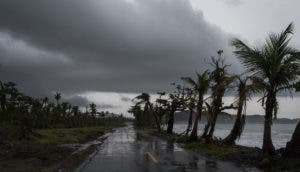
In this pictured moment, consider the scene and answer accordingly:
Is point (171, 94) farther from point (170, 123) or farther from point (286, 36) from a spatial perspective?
point (286, 36)

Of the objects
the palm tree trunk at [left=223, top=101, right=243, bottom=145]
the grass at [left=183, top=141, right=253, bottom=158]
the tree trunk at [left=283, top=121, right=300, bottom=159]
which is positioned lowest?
the grass at [left=183, top=141, right=253, bottom=158]

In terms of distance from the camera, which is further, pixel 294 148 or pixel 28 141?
pixel 28 141

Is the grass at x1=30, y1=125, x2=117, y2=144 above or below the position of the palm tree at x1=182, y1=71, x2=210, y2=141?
below

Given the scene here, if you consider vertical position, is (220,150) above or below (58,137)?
below

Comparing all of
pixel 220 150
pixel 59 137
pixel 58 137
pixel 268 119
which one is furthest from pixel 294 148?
pixel 59 137

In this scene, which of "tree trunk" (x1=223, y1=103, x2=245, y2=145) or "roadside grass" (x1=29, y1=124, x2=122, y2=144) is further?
"roadside grass" (x1=29, y1=124, x2=122, y2=144)

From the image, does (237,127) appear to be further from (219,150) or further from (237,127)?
(219,150)

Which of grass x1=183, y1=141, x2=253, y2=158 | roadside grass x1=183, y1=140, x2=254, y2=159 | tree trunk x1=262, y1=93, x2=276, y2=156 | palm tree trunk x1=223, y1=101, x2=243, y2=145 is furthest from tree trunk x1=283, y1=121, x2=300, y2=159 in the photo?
palm tree trunk x1=223, y1=101, x2=243, y2=145

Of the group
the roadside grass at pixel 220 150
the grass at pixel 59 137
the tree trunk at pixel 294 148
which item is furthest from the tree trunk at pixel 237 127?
the grass at pixel 59 137

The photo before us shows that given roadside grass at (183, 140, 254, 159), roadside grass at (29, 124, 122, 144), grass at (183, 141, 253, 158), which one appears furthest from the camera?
roadside grass at (29, 124, 122, 144)

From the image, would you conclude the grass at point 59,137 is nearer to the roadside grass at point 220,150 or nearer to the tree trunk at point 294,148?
the roadside grass at point 220,150

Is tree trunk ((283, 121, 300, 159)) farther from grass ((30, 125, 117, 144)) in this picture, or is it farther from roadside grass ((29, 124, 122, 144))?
grass ((30, 125, 117, 144))

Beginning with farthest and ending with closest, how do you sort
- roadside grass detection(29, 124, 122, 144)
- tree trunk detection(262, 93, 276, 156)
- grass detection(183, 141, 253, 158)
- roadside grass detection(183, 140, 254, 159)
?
roadside grass detection(29, 124, 122, 144) → grass detection(183, 141, 253, 158) → roadside grass detection(183, 140, 254, 159) → tree trunk detection(262, 93, 276, 156)

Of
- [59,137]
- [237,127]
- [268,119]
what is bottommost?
[59,137]
